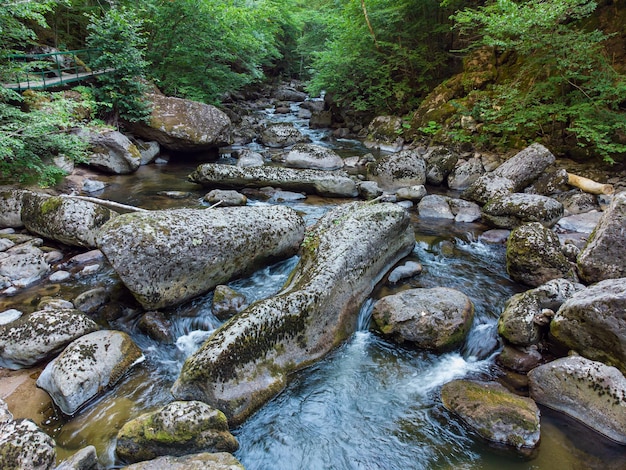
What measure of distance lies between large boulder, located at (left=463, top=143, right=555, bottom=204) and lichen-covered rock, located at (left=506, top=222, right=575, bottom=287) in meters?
3.00

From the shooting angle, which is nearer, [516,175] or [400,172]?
[516,175]

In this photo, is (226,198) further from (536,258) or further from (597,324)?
(597,324)

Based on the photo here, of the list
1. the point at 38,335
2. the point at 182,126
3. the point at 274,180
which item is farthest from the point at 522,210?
the point at 182,126

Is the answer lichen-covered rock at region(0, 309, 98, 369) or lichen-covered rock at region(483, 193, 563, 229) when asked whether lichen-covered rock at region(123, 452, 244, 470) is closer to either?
lichen-covered rock at region(0, 309, 98, 369)

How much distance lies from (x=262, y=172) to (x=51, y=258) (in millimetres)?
5306

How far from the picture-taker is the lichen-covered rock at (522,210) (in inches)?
287

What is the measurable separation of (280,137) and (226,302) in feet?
38.5

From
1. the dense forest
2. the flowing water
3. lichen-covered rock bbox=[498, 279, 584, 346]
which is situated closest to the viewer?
the flowing water

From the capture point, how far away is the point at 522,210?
290 inches

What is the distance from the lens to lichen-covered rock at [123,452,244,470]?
111 inches

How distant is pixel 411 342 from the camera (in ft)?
15.3

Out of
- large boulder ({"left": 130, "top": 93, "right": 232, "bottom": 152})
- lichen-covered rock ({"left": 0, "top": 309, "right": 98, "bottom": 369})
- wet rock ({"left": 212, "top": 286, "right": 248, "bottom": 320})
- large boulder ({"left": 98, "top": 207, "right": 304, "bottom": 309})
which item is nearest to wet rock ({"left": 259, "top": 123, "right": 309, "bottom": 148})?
large boulder ({"left": 130, "top": 93, "right": 232, "bottom": 152})

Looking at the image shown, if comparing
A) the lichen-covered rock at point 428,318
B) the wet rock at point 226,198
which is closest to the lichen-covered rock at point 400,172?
the wet rock at point 226,198

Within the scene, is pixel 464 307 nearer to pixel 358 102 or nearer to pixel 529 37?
pixel 529 37
